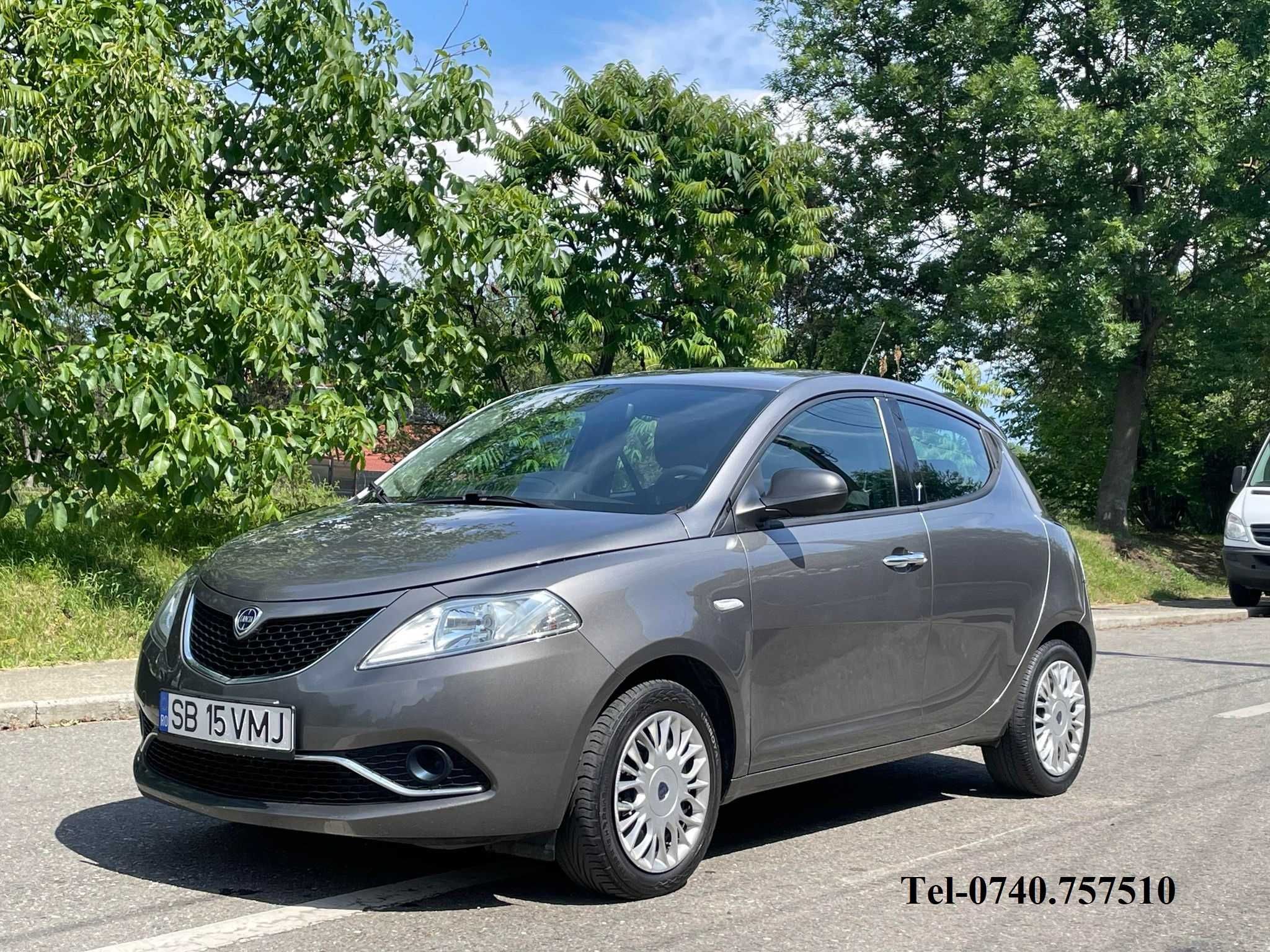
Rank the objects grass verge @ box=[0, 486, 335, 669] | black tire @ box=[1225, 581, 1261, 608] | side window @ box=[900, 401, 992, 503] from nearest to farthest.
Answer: side window @ box=[900, 401, 992, 503]
grass verge @ box=[0, 486, 335, 669]
black tire @ box=[1225, 581, 1261, 608]

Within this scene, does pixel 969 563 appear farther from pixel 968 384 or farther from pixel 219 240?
pixel 968 384

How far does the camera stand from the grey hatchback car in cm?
420

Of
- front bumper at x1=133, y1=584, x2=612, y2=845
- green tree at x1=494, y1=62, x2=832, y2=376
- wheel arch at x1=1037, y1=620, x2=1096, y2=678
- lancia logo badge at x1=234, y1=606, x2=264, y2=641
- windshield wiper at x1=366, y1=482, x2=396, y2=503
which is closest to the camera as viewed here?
front bumper at x1=133, y1=584, x2=612, y2=845

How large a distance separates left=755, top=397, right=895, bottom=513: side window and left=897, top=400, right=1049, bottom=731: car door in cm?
20

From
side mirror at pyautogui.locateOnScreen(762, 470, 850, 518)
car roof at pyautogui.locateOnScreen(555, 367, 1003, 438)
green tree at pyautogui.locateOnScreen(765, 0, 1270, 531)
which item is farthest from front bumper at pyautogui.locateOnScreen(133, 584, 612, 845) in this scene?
green tree at pyautogui.locateOnScreen(765, 0, 1270, 531)

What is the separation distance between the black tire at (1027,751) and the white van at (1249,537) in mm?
13710

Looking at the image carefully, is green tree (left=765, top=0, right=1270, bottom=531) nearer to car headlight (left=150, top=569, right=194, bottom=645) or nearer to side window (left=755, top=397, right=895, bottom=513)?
side window (left=755, top=397, right=895, bottom=513)

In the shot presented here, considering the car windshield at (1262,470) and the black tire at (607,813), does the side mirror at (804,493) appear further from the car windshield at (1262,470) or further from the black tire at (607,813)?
the car windshield at (1262,470)

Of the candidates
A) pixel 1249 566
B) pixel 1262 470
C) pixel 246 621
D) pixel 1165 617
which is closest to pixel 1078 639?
pixel 246 621

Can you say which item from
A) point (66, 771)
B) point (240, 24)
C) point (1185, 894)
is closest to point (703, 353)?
point (240, 24)

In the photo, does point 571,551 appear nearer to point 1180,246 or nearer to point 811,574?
point 811,574

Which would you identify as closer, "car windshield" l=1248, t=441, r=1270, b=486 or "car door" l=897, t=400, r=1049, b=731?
"car door" l=897, t=400, r=1049, b=731

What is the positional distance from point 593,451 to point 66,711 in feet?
13.3

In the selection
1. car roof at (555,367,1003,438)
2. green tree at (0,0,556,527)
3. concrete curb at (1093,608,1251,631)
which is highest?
green tree at (0,0,556,527)
